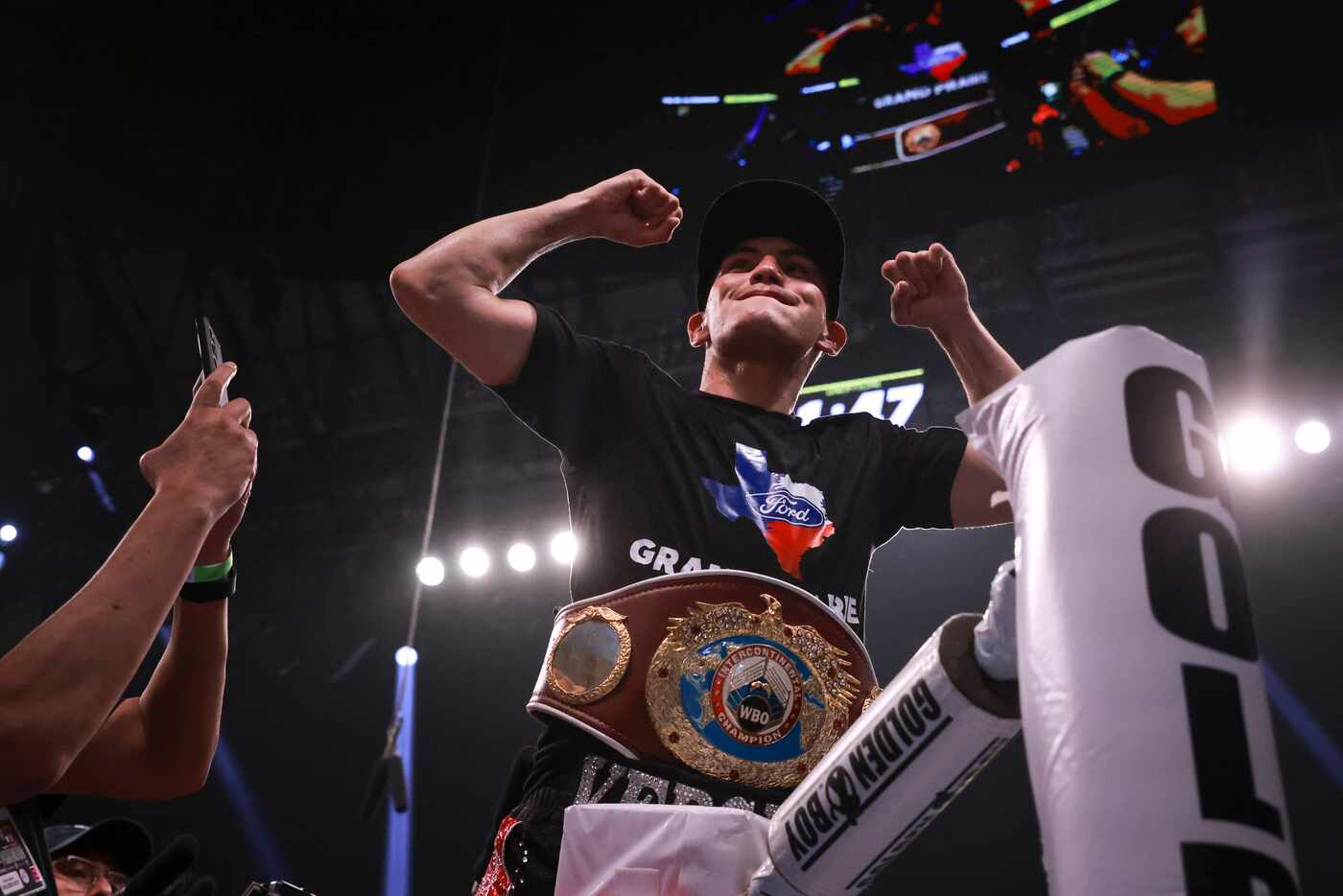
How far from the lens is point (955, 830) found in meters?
7.40

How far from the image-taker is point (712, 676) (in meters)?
1.25

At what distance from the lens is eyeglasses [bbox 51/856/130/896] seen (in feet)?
9.01

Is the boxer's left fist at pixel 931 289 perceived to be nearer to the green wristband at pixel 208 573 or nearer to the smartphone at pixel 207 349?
the smartphone at pixel 207 349

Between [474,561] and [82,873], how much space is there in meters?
6.04

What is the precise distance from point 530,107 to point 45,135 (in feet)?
9.08

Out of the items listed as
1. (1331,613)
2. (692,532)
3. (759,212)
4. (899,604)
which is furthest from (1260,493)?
(692,532)

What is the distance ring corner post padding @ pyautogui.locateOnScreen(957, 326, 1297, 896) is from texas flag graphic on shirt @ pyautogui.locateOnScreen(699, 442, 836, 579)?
0.70 meters

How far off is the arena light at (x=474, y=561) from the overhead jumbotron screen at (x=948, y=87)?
4.46 metres

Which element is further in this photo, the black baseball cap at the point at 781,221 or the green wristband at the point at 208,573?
the black baseball cap at the point at 781,221

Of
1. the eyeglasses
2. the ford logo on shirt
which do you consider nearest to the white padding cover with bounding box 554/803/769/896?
the ford logo on shirt

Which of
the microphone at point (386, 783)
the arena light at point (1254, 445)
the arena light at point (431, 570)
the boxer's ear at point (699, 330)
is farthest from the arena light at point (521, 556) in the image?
the boxer's ear at point (699, 330)

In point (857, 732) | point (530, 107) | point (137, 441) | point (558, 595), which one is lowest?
point (857, 732)

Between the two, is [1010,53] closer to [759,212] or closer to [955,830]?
[759,212]

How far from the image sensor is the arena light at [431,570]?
8.80m
